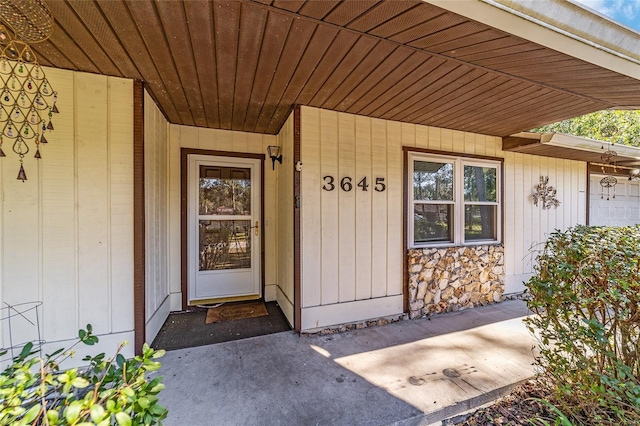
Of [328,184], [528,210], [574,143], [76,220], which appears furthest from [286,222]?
[574,143]

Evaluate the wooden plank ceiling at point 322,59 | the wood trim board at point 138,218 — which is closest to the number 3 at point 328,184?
the wooden plank ceiling at point 322,59

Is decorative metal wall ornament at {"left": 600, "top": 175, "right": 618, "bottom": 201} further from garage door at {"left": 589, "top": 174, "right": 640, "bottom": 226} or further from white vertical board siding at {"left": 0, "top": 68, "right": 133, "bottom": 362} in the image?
white vertical board siding at {"left": 0, "top": 68, "right": 133, "bottom": 362}

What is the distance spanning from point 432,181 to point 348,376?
2750mm

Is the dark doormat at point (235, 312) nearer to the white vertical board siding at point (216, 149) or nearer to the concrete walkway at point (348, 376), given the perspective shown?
the white vertical board siding at point (216, 149)

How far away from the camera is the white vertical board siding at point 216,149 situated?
11.7 feet

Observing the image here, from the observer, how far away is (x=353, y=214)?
10.6ft

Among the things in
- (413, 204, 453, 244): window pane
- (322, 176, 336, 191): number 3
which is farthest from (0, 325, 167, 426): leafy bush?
(413, 204, 453, 244): window pane

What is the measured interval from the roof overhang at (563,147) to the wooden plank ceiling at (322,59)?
28.8 inches

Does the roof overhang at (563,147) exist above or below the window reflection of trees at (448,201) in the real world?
above

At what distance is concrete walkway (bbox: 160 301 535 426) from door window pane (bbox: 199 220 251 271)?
54.6 inches

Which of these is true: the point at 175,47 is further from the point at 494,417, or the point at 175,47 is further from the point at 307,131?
the point at 494,417

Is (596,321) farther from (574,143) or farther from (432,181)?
(574,143)

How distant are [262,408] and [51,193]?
8.12 ft

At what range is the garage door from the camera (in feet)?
17.5
